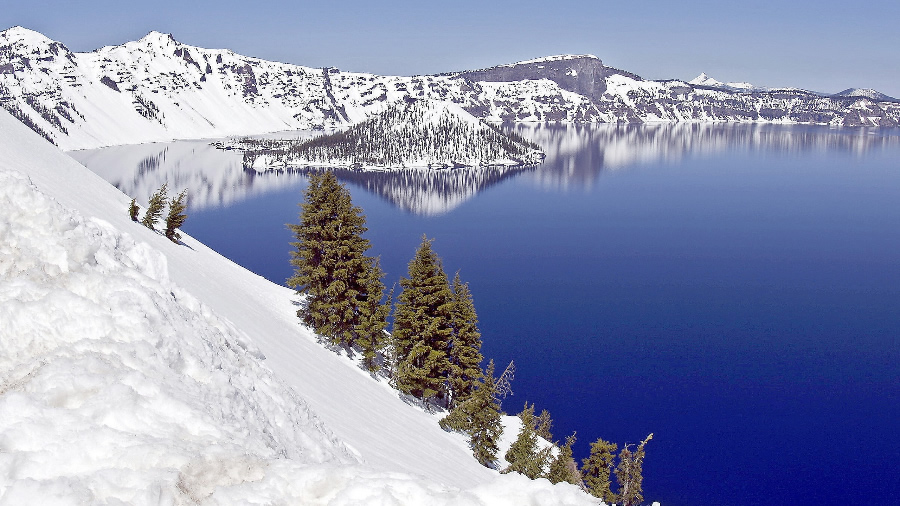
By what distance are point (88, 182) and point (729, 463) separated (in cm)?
4517

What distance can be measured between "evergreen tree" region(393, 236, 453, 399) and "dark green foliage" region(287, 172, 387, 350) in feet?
4.70

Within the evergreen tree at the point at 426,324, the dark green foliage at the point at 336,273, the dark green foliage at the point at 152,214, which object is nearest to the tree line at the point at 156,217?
the dark green foliage at the point at 152,214

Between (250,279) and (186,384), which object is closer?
(186,384)

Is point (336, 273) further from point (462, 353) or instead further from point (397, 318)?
point (462, 353)

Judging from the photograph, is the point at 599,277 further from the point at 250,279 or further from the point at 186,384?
the point at 186,384

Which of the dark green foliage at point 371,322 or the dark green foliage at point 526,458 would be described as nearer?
the dark green foliage at point 526,458

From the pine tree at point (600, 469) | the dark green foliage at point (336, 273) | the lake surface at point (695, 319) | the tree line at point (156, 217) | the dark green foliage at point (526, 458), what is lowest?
the lake surface at point (695, 319)

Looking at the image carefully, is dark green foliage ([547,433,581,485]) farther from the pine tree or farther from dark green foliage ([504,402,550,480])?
the pine tree

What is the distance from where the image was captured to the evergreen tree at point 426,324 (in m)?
31.6

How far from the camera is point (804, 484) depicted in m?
42.1

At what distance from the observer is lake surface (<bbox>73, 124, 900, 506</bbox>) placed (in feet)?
A: 148

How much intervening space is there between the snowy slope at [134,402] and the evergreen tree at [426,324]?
15.7 meters

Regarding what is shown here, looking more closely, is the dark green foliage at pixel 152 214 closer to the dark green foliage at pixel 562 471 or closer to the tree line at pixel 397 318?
the tree line at pixel 397 318

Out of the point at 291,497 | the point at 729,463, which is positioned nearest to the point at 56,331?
the point at 291,497
